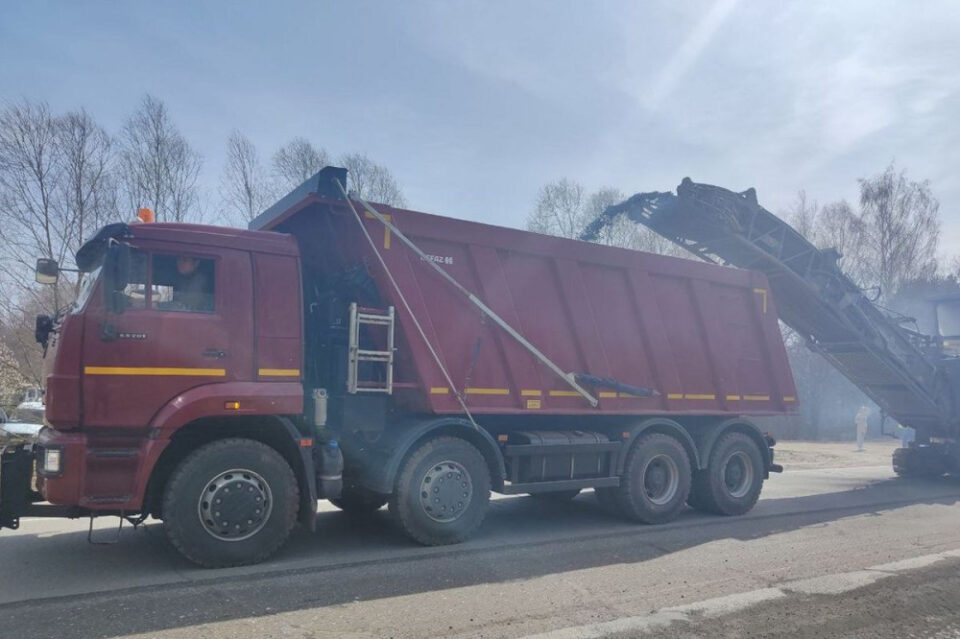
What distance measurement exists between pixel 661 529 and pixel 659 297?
109 inches

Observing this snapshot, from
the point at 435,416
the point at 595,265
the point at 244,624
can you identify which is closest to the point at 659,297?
the point at 595,265

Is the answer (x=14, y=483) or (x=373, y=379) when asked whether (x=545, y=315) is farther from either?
(x=14, y=483)

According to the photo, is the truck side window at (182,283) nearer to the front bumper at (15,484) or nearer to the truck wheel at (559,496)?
the front bumper at (15,484)

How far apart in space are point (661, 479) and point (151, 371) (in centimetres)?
590

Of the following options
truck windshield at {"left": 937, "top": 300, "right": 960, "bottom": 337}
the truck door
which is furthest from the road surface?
truck windshield at {"left": 937, "top": 300, "right": 960, "bottom": 337}

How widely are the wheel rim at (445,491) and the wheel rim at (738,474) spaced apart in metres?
4.05

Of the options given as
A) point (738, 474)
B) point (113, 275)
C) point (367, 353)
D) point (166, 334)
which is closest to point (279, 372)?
point (367, 353)

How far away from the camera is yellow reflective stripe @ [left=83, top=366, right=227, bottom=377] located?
548cm

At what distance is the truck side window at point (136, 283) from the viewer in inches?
222

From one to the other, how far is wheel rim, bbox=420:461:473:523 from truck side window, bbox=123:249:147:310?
2.93m

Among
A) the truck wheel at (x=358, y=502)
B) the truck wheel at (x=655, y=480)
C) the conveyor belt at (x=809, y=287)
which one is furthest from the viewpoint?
the conveyor belt at (x=809, y=287)

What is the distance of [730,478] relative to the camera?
938cm

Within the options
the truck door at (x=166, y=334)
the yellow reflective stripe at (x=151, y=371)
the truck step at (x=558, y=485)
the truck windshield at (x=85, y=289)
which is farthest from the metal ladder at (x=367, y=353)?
the truck windshield at (x=85, y=289)

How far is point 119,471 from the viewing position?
549 cm
